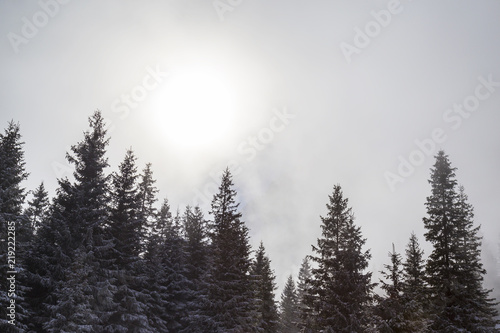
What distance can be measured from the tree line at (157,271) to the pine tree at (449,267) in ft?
0.26

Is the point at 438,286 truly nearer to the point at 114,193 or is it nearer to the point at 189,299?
the point at 189,299

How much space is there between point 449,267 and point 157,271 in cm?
2724

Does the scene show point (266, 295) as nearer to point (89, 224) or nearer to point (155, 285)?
point (155, 285)

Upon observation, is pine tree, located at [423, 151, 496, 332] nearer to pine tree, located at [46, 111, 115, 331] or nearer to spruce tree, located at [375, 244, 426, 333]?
spruce tree, located at [375, 244, 426, 333]

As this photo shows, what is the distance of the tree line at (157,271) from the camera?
21266mm

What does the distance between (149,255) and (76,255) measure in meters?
12.3

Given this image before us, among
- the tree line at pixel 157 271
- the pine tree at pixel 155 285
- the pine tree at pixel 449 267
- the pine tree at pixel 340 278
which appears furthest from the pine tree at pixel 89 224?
the pine tree at pixel 449 267

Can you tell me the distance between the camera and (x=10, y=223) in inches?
775

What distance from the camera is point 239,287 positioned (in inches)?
1177

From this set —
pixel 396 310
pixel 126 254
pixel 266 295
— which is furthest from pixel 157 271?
pixel 396 310

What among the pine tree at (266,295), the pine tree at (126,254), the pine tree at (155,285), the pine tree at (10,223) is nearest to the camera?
the pine tree at (10,223)

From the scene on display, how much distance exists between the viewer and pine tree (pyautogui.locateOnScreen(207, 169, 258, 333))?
28.3 metres

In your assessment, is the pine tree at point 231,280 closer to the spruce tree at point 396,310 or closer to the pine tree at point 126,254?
the pine tree at point 126,254

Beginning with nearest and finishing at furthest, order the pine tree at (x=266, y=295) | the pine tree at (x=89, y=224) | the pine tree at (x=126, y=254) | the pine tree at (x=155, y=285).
Answer: 1. the pine tree at (x=89, y=224)
2. the pine tree at (x=126, y=254)
3. the pine tree at (x=155, y=285)
4. the pine tree at (x=266, y=295)
